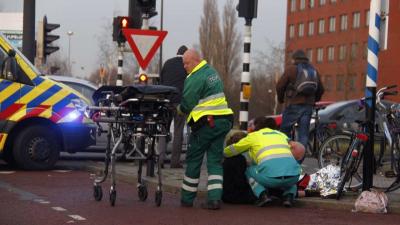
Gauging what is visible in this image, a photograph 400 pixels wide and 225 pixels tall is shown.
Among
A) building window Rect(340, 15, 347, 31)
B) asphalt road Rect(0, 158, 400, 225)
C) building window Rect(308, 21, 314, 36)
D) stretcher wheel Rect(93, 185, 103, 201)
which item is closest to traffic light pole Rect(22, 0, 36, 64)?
asphalt road Rect(0, 158, 400, 225)

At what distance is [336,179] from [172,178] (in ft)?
8.65

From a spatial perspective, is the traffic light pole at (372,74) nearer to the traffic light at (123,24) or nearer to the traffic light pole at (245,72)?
the traffic light pole at (245,72)

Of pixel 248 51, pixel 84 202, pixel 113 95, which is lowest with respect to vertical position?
pixel 84 202

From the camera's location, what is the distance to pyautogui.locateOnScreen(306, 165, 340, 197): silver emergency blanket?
9.59 meters

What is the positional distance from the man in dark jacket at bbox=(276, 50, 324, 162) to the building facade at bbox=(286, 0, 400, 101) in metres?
64.6

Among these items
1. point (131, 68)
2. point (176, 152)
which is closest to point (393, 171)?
point (176, 152)

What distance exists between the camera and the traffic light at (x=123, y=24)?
50.0ft

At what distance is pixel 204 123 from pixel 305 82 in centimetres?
329

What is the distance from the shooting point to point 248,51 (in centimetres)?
1304

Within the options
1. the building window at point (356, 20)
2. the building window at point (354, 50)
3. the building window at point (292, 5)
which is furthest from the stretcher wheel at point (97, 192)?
the building window at point (292, 5)

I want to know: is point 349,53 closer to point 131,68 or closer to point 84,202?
point 131,68

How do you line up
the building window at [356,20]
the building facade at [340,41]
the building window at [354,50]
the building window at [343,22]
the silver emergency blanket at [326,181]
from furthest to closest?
1. the building window at [343,22]
2. the building window at [356,20]
3. the building window at [354,50]
4. the building facade at [340,41]
5. the silver emergency blanket at [326,181]

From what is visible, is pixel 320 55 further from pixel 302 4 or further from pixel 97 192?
pixel 97 192

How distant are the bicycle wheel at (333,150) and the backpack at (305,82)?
0.81 m
